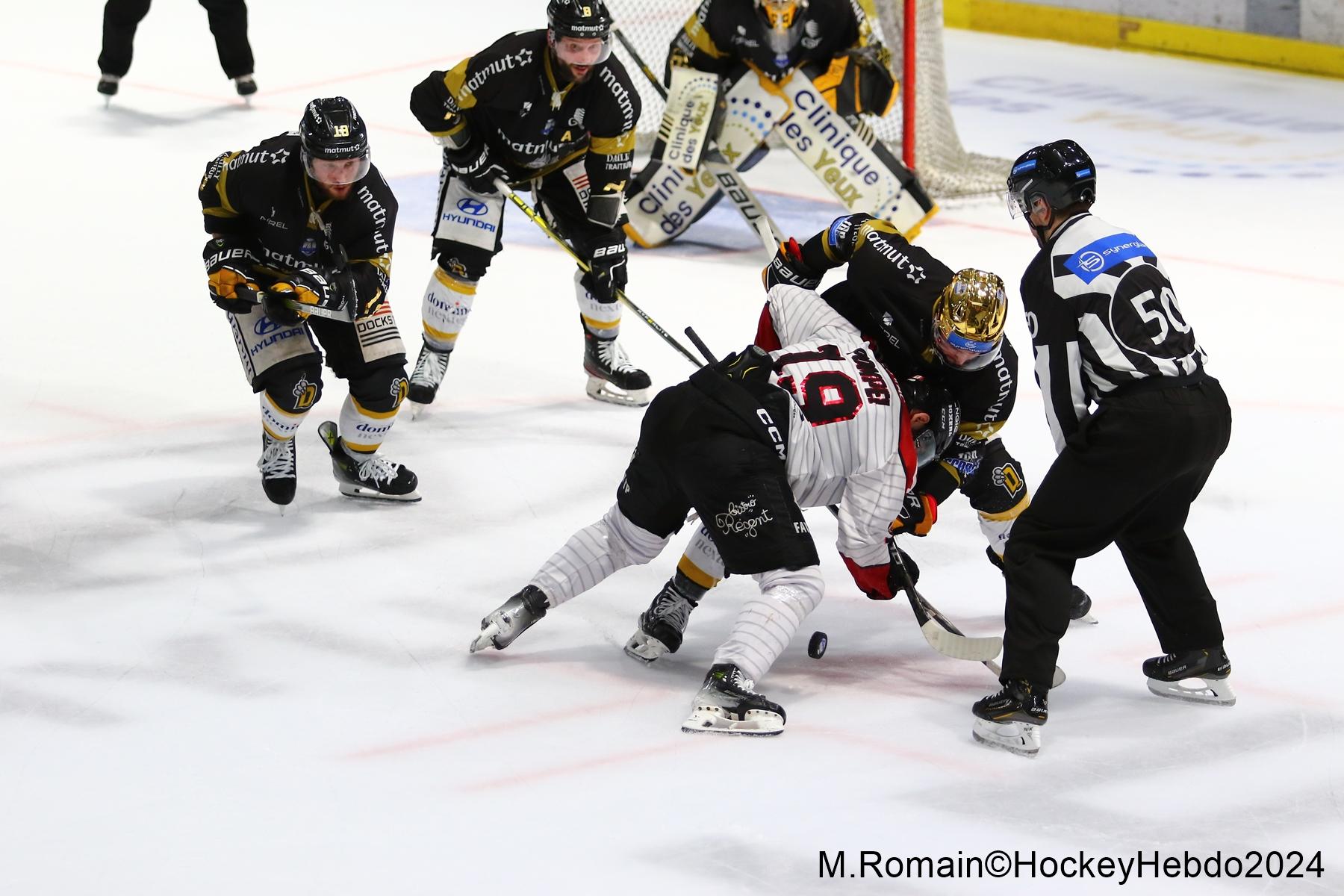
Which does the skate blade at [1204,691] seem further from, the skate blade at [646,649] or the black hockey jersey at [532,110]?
the black hockey jersey at [532,110]

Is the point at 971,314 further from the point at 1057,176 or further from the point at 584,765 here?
the point at 584,765

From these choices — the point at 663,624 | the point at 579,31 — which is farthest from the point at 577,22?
the point at 663,624

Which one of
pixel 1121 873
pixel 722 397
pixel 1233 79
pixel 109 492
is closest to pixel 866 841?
pixel 1121 873

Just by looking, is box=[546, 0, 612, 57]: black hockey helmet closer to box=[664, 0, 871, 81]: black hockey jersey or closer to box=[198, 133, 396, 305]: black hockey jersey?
box=[198, 133, 396, 305]: black hockey jersey

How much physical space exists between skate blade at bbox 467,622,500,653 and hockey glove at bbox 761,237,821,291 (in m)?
1.02

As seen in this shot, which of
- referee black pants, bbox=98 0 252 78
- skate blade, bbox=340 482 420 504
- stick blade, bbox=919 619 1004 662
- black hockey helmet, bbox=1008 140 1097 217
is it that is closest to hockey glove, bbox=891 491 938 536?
stick blade, bbox=919 619 1004 662

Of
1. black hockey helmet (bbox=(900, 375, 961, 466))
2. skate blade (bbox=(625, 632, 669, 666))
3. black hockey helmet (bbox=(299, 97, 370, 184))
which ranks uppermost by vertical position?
black hockey helmet (bbox=(299, 97, 370, 184))

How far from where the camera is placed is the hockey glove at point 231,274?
448 cm

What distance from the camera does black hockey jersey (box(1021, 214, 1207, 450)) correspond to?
343cm

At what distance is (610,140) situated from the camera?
18.0 feet

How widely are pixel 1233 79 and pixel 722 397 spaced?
740cm

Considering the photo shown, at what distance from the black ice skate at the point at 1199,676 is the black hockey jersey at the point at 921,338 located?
0.60 m

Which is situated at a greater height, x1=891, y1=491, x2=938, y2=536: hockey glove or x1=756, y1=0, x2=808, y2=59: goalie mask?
x1=756, y1=0, x2=808, y2=59: goalie mask

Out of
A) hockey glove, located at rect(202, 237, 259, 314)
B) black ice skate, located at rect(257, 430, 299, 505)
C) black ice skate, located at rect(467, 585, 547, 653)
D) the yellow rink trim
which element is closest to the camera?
black ice skate, located at rect(467, 585, 547, 653)
